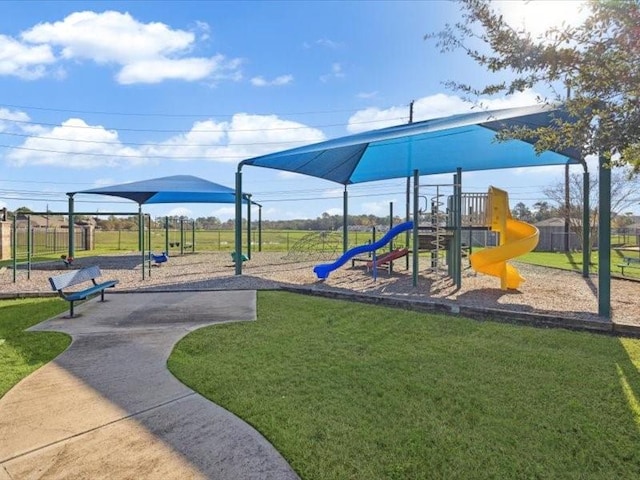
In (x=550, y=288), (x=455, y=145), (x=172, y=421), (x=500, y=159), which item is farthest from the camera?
(x=500, y=159)

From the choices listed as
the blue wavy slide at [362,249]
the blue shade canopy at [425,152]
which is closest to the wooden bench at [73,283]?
the blue wavy slide at [362,249]

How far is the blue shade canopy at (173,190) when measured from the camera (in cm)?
1802

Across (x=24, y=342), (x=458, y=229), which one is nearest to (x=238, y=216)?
(x=458, y=229)

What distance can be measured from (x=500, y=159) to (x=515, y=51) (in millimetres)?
11128

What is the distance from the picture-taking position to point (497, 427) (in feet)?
10.3

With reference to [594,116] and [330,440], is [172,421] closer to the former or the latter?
[330,440]

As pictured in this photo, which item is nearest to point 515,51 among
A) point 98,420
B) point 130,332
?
point 98,420

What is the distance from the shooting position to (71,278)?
758 cm

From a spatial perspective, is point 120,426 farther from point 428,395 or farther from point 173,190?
point 173,190

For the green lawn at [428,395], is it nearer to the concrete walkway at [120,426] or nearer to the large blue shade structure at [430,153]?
the concrete walkway at [120,426]

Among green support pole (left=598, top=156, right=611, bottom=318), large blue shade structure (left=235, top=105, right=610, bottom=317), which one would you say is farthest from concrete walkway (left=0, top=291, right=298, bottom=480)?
large blue shade structure (left=235, top=105, right=610, bottom=317)

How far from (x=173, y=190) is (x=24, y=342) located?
13.3 metres

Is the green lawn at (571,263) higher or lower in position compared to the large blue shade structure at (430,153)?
lower

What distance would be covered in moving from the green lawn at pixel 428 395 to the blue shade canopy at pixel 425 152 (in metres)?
4.23
